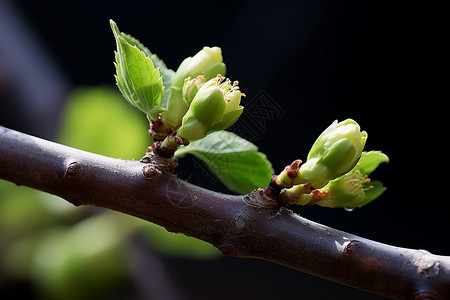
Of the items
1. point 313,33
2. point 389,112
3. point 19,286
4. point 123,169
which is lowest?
point 19,286

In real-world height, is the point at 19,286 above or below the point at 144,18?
below

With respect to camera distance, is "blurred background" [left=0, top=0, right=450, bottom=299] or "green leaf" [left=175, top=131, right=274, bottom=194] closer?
"green leaf" [left=175, top=131, right=274, bottom=194]

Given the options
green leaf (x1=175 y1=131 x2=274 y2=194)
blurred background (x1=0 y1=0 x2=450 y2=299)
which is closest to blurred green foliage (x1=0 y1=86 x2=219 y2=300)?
blurred background (x1=0 y1=0 x2=450 y2=299)

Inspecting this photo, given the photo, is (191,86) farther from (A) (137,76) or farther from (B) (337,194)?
(B) (337,194)

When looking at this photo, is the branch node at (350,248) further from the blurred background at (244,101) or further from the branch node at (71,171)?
the blurred background at (244,101)

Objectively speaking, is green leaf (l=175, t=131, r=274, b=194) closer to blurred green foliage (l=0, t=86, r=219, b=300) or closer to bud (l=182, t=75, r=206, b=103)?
bud (l=182, t=75, r=206, b=103)

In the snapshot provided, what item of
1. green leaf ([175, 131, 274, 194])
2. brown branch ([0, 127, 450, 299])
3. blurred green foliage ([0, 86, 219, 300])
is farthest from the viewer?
blurred green foliage ([0, 86, 219, 300])

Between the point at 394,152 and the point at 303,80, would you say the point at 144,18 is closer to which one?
the point at 303,80

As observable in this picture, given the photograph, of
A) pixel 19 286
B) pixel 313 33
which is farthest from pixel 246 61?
pixel 19 286
